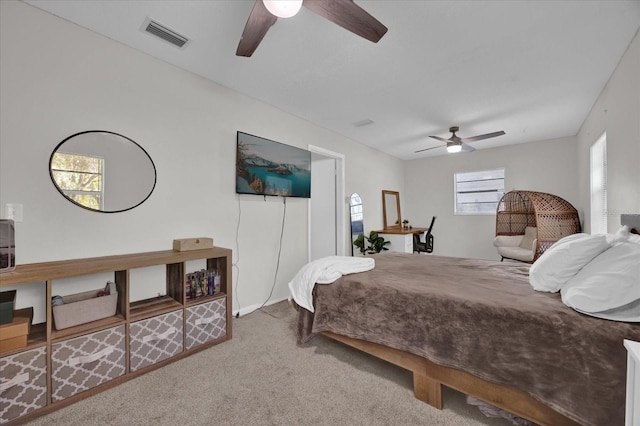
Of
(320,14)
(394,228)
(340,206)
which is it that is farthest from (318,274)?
(394,228)

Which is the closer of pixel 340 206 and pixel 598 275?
pixel 598 275

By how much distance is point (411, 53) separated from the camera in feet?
7.68

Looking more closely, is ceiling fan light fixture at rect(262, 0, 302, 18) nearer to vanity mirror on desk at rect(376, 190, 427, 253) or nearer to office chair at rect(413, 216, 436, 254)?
vanity mirror on desk at rect(376, 190, 427, 253)

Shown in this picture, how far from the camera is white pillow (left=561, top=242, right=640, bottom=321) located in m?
1.21

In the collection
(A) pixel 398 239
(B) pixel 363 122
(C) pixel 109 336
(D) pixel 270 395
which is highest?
(B) pixel 363 122

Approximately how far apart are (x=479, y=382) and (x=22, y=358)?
2.53m

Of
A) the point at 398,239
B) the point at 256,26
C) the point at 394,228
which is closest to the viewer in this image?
the point at 256,26

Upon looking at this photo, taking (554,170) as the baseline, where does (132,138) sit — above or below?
below

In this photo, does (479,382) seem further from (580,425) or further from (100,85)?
(100,85)

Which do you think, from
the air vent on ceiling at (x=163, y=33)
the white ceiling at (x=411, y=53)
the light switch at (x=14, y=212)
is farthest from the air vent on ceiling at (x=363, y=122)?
the light switch at (x=14, y=212)

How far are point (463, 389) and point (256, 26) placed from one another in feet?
8.10

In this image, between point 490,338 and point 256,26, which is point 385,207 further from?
point 256,26

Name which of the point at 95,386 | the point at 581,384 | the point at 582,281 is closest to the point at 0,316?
the point at 95,386

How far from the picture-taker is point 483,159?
5727mm
